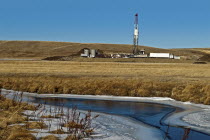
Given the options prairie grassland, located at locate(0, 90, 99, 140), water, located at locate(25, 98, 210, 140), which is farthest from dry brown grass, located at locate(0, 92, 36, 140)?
water, located at locate(25, 98, 210, 140)

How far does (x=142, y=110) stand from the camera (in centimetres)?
1808

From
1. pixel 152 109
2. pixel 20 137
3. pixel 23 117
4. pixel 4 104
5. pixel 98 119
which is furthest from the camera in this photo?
pixel 152 109

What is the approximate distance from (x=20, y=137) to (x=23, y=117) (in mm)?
3213

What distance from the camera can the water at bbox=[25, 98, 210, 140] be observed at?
12555mm

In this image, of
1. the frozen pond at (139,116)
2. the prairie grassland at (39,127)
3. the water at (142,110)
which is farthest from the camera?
the water at (142,110)

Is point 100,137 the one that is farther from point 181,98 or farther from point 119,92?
point 119,92

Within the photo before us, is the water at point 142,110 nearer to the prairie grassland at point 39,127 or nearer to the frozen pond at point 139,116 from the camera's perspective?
the frozen pond at point 139,116

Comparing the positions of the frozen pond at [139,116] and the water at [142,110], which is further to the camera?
the water at [142,110]

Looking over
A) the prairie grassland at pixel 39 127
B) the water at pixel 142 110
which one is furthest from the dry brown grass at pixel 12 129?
the water at pixel 142 110

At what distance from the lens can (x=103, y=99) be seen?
22609 mm

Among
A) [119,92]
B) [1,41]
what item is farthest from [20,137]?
[1,41]

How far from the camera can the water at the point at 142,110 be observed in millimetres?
12555

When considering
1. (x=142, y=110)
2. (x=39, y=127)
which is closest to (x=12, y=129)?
(x=39, y=127)

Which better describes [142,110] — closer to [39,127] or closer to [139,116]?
[139,116]
